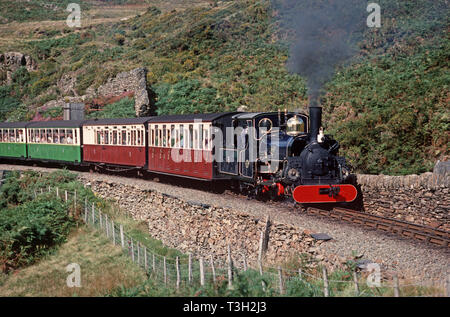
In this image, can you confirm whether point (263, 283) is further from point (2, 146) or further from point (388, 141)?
point (2, 146)

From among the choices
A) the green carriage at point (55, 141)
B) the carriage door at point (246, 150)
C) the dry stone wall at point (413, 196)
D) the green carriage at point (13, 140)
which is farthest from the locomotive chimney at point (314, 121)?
the green carriage at point (13, 140)

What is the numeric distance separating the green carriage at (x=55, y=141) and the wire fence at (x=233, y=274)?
20.2 feet

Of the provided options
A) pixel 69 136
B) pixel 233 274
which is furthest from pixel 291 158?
pixel 69 136

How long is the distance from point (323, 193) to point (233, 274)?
481 centimetres

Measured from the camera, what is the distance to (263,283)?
29.1 ft

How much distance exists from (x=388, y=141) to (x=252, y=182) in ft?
20.1

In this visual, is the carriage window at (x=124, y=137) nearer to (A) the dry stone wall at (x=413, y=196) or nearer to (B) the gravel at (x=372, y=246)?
(B) the gravel at (x=372, y=246)

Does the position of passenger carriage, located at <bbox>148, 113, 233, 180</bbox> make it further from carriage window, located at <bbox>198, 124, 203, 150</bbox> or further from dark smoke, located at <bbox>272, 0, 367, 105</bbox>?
dark smoke, located at <bbox>272, 0, 367, 105</bbox>

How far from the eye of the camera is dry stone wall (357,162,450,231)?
13344mm

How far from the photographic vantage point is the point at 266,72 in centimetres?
3434

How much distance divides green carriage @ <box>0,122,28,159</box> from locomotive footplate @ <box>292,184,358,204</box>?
2294 cm
